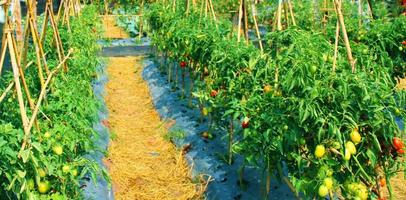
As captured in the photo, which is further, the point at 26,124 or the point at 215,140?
the point at 215,140

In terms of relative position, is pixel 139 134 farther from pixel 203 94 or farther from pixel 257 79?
pixel 257 79

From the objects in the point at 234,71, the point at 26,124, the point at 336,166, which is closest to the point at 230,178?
the point at 234,71

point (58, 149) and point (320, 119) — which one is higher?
point (320, 119)

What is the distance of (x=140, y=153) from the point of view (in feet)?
16.3

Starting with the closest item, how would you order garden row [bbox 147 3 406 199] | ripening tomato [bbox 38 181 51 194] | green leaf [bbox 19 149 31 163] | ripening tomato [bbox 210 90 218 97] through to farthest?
1. green leaf [bbox 19 149 31 163]
2. garden row [bbox 147 3 406 199]
3. ripening tomato [bbox 38 181 51 194]
4. ripening tomato [bbox 210 90 218 97]

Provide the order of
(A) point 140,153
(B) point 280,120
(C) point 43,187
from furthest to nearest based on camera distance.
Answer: (A) point 140,153, (B) point 280,120, (C) point 43,187

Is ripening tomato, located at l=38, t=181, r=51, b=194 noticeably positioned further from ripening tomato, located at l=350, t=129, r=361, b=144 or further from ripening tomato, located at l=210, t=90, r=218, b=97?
ripening tomato, located at l=210, t=90, r=218, b=97

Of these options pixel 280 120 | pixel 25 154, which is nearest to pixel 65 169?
pixel 25 154

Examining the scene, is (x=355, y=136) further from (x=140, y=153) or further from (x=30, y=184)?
(x=140, y=153)

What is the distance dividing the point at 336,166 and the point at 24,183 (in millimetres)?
1552

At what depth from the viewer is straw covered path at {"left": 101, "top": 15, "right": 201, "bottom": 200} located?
4.16m

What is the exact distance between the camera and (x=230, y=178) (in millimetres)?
3955

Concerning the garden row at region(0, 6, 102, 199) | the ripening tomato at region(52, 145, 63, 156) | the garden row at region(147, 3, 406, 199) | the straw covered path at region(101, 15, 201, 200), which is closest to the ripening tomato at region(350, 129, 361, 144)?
the garden row at region(147, 3, 406, 199)

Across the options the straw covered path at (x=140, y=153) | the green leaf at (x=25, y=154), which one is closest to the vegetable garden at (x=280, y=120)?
the green leaf at (x=25, y=154)
